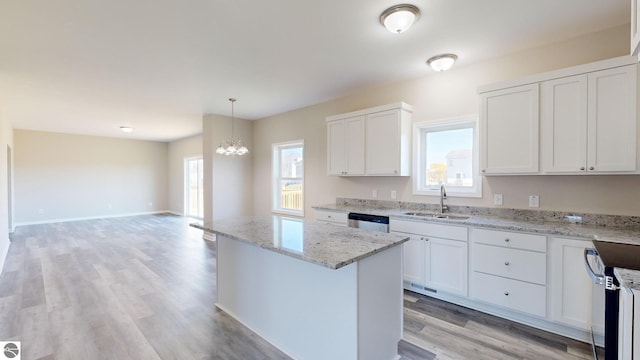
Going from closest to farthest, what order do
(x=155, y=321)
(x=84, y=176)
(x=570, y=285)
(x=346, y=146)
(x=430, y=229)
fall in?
1. (x=570, y=285)
2. (x=155, y=321)
3. (x=430, y=229)
4. (x=346, y=146)
5. (x=84, y=176)

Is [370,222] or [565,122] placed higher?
[565,122]

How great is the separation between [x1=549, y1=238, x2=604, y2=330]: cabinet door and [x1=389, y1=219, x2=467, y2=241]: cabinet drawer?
0.72 meters

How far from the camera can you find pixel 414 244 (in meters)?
3.21

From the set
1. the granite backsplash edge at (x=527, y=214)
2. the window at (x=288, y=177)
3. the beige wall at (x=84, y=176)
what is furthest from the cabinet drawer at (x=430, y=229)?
the beige wall at (x=84, y=176)

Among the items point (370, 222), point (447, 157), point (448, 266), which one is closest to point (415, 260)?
point (448, 266)

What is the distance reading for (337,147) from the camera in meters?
4.33

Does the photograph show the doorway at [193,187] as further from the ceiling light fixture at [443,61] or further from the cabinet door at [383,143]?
the ceiling light fixture at [443,61]

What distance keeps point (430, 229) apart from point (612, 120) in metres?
1.76

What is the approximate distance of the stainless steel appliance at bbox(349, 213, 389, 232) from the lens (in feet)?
11.3

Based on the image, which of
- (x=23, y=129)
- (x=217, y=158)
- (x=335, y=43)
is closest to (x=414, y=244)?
(x=335, y=43)

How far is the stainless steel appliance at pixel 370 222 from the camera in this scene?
3.44m

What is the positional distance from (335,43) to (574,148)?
7.82 feet

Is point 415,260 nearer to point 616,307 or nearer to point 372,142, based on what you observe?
point 372,142

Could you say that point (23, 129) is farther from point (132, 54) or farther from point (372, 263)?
point (372, 263)
